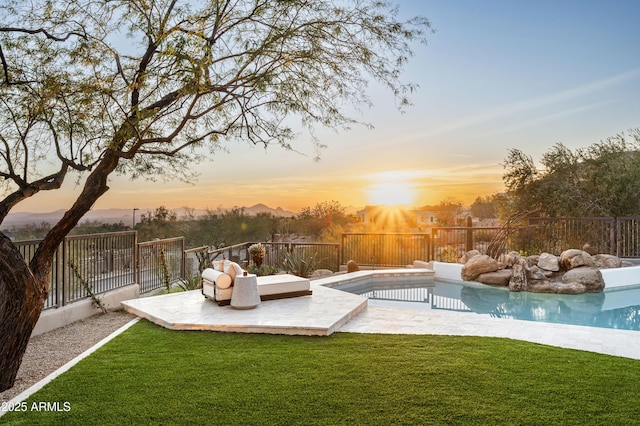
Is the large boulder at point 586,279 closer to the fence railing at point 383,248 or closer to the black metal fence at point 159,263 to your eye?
the fence railing at point 383,248

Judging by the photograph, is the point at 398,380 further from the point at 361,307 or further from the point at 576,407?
the point at 361,307

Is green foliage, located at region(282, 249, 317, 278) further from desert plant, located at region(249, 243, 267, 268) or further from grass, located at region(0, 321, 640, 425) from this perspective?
grass, located at region(0, 321, 640, 425)

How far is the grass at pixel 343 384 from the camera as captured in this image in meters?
3.55

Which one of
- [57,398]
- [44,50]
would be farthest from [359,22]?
[57,398]

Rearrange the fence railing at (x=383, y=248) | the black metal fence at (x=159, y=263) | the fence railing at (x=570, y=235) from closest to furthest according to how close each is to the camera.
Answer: the black metal fence at (x=159, y=263)
the fence railing at (x=383, y=248)
the fence railing at (x=570, y=235)

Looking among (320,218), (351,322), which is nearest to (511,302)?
(351,322)

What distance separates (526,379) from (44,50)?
6555 millimetres

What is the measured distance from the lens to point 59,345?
5.86 meters

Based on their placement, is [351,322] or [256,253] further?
[256,253]

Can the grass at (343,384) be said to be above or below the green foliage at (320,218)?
below

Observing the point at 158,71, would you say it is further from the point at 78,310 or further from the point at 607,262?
the point at 607,262

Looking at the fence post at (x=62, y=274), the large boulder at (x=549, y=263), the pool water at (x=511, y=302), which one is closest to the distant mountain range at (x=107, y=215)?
the fence post at (x=62, y=274)

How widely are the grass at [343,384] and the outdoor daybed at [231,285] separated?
61.7 inches

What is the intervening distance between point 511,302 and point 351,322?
4536 mm
